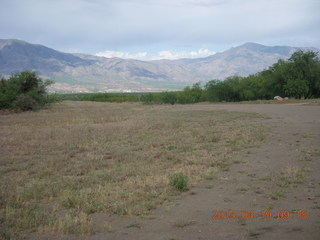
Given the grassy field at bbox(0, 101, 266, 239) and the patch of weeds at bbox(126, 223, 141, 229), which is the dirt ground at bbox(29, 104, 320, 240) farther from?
the grassy field at bbox(0, 101, 266, 239)

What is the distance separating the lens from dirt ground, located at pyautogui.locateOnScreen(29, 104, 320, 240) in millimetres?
5953

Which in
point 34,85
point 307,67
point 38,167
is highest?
point 307,67

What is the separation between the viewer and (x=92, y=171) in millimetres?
11625

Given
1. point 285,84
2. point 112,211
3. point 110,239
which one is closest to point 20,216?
point 112,211

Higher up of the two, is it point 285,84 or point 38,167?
point 285,84

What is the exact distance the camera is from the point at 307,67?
6375cm

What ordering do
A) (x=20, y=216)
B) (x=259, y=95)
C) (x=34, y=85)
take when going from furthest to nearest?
1. (x=259, y=95)
2. (x=34, y=85)
3. (x=20, y=216)

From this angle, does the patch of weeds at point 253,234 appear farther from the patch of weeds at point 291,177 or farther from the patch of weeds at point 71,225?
the patch of weeds at point 291,177

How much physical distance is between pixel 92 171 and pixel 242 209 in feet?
20.5

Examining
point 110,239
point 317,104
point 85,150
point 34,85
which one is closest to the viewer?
point 110,239

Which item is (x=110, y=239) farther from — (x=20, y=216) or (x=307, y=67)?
(x=307, y=67)

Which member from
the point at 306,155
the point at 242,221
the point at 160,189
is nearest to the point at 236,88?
the point at 306,155

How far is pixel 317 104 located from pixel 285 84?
71.6ft

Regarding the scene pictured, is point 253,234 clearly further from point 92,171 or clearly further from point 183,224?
point 92,171
